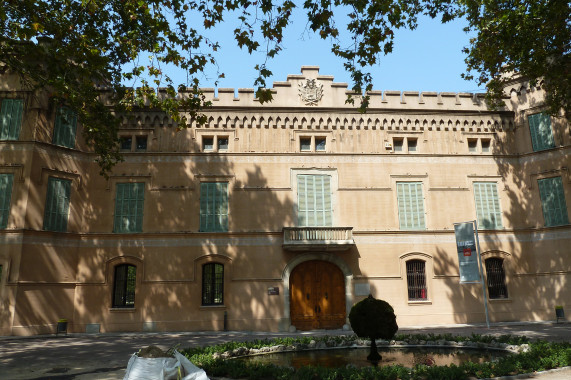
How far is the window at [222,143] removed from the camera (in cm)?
2212

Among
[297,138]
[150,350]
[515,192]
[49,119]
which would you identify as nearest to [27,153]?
[49,119]

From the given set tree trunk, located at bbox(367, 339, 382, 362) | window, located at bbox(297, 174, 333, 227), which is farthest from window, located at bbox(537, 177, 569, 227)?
tree trunk, located at bbox(367, 339, 382, 362)

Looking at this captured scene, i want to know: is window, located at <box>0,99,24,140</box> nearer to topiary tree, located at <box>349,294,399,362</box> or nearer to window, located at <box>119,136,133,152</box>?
window, located at <box>119,136,133,152</box>

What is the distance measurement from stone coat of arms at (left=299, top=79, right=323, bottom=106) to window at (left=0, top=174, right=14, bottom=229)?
14.8m

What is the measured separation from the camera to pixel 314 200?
21.5 metres

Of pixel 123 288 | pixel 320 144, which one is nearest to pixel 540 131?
pixel 320 144

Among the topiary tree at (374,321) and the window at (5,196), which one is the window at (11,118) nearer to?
the window at (5,196)

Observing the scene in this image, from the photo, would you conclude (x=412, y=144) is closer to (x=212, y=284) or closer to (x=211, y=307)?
(x=212, y=284)

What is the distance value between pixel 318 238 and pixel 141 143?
1074 centimetres

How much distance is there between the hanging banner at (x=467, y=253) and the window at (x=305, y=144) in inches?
338

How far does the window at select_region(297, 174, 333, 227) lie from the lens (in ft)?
69.8

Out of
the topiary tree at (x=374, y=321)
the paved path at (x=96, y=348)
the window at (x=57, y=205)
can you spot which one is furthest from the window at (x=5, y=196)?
the topiary tree at (x=374, y=321)

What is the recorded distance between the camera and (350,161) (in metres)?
22.1

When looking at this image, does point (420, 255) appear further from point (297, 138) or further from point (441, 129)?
point (297, 138)
